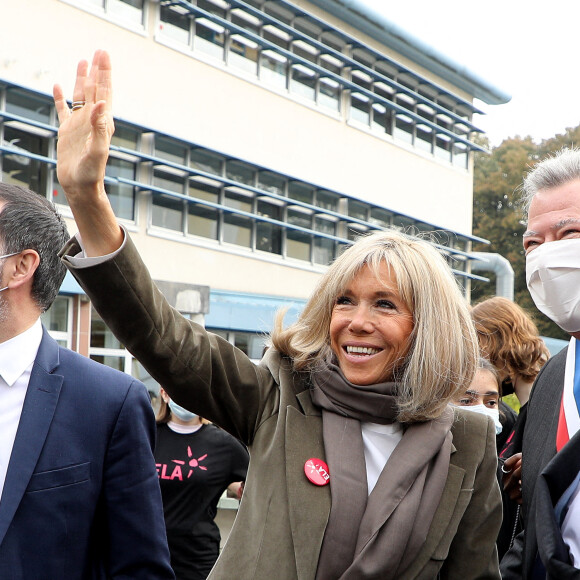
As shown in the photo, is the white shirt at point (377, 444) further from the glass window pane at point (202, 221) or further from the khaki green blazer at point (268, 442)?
the glass window pane at point (202, 221)

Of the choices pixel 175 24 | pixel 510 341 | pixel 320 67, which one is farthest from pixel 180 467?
pixel 320 67

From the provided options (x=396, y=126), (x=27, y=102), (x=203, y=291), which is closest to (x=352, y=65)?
(x=396, y=126)

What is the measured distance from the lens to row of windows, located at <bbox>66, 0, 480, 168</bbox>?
24.0 metres

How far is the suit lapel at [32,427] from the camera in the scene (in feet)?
8.67

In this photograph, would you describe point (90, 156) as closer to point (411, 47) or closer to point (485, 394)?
point (485, 394)

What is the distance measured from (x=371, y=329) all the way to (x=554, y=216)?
77 cm

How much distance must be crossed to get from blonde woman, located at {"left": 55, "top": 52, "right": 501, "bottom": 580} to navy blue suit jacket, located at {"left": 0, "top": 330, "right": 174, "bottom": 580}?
A: 12.3 inches

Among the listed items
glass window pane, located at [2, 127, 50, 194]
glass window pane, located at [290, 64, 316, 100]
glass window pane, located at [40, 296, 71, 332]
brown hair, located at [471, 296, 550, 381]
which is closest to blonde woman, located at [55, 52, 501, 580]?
brown hair, located at [471, 296, 550, 381]

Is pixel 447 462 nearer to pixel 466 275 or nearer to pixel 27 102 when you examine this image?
pixel 27 102

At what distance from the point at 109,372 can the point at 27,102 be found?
58.2ft

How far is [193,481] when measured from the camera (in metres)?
5.78

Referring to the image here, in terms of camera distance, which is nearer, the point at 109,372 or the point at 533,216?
the point at 109,372

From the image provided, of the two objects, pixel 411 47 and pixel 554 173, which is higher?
pixel 411 47

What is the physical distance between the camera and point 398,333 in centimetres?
295
